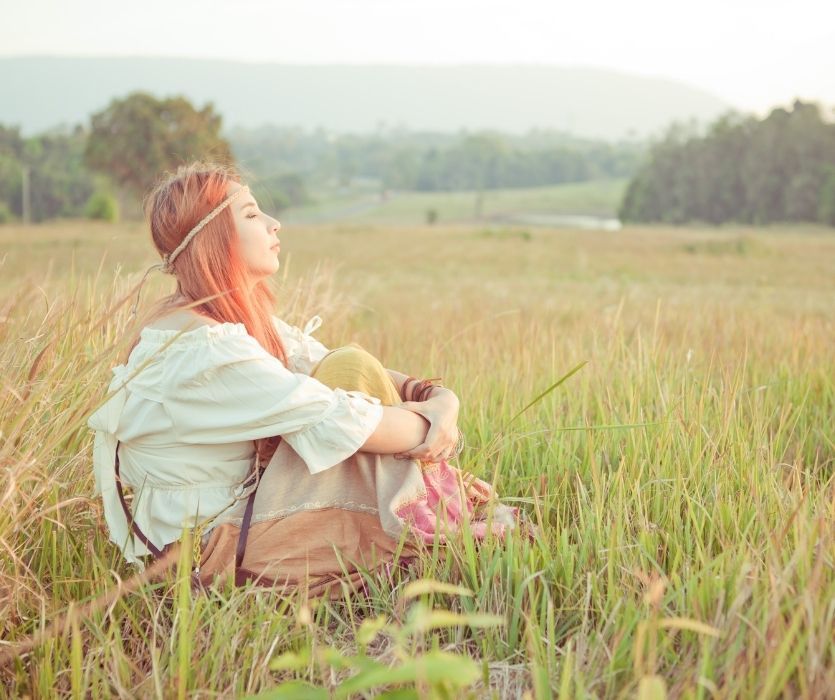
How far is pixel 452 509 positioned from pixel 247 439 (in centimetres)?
61

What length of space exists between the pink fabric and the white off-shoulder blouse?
29cm

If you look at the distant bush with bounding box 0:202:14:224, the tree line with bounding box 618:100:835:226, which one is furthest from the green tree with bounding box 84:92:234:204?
the tree line with bounding box 618:100:835:226

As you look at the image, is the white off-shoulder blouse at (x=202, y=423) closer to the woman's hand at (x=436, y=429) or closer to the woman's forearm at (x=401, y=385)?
the woman's hand at (x=436, y=429)

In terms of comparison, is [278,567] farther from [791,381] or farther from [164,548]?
[791,381]

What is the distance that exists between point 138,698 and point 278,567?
1.68ft

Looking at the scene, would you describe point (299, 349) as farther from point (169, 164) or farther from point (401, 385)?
point (169, 164)

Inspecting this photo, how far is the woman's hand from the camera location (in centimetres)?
221

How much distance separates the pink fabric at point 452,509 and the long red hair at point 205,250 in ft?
1.43

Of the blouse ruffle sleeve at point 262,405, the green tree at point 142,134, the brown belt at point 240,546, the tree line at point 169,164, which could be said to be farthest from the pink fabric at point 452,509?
the green tree at point 142,134

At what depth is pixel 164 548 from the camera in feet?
7.20

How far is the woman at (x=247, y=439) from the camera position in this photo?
2055mm

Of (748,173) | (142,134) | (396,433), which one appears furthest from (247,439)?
(748,173)

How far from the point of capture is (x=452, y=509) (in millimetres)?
2336

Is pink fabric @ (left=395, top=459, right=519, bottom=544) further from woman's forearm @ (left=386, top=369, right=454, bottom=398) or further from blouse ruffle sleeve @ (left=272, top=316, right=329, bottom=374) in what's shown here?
blouse ruffle sleeve @ (left=272, top=316, right=329, bottom=374)
